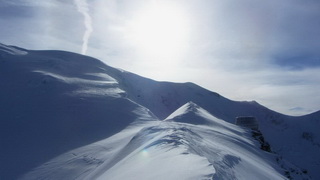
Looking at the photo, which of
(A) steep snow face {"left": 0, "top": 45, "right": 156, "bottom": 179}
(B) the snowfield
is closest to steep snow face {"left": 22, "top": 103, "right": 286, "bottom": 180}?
(B) the snowfield

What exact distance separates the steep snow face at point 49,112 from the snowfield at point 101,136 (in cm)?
4

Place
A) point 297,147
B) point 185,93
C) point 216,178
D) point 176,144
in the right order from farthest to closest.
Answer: point 297,147
point 185,93
point 176,144
point 216,178

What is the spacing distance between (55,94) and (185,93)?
49817 millimetres

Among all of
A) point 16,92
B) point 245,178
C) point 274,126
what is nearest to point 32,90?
point 16,92

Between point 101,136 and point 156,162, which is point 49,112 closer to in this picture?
point 101,136

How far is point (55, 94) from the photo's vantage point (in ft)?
61.3

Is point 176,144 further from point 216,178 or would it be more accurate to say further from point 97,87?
point 97,87

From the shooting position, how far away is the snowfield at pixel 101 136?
594 cm

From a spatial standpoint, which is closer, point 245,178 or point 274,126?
point 245,178

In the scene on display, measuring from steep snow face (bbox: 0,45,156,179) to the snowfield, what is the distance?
1.4 inches

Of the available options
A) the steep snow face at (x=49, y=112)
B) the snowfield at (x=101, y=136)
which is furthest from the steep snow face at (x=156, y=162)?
the steep snow face at (x=49, y=112)

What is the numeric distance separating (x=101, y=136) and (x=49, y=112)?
4630mm

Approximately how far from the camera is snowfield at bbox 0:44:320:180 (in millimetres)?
5941

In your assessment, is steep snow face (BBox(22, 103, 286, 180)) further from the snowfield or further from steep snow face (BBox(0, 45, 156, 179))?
steep snow face (BBox(0, 45, 156, 179))
